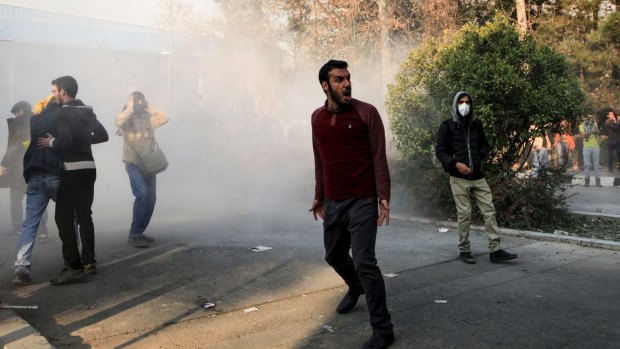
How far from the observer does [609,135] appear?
54.3ft

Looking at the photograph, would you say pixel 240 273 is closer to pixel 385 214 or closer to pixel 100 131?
pixel 100 131

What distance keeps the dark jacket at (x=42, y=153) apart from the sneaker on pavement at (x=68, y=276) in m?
0.96

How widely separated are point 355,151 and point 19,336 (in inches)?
97.8

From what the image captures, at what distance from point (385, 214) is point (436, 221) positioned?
497cm

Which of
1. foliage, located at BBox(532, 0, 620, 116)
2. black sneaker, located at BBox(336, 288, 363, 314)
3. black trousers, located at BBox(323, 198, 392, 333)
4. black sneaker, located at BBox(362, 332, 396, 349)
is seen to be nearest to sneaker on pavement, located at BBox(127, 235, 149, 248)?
black sneaker, located at BBox(336, 288, 363, 314)

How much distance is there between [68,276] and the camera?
5.58 meters

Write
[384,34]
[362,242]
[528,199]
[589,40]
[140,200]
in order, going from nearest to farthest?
[362,242]
[140,200]
[528,199]
[384,34]
[589,40]

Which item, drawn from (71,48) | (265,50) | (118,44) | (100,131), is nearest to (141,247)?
(100,131)

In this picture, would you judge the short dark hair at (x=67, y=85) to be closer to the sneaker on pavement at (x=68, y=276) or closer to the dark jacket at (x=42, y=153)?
the dark jacket at (x=42, y=153)

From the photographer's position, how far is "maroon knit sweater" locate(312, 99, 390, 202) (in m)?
4.05

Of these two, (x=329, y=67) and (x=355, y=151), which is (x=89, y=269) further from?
(x=329, y=67)

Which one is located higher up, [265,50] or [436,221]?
[265,50]

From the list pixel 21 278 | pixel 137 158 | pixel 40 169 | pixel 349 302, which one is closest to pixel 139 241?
pixel 137 158

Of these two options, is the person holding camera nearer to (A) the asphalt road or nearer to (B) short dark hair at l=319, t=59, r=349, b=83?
(A) the asphalt road
